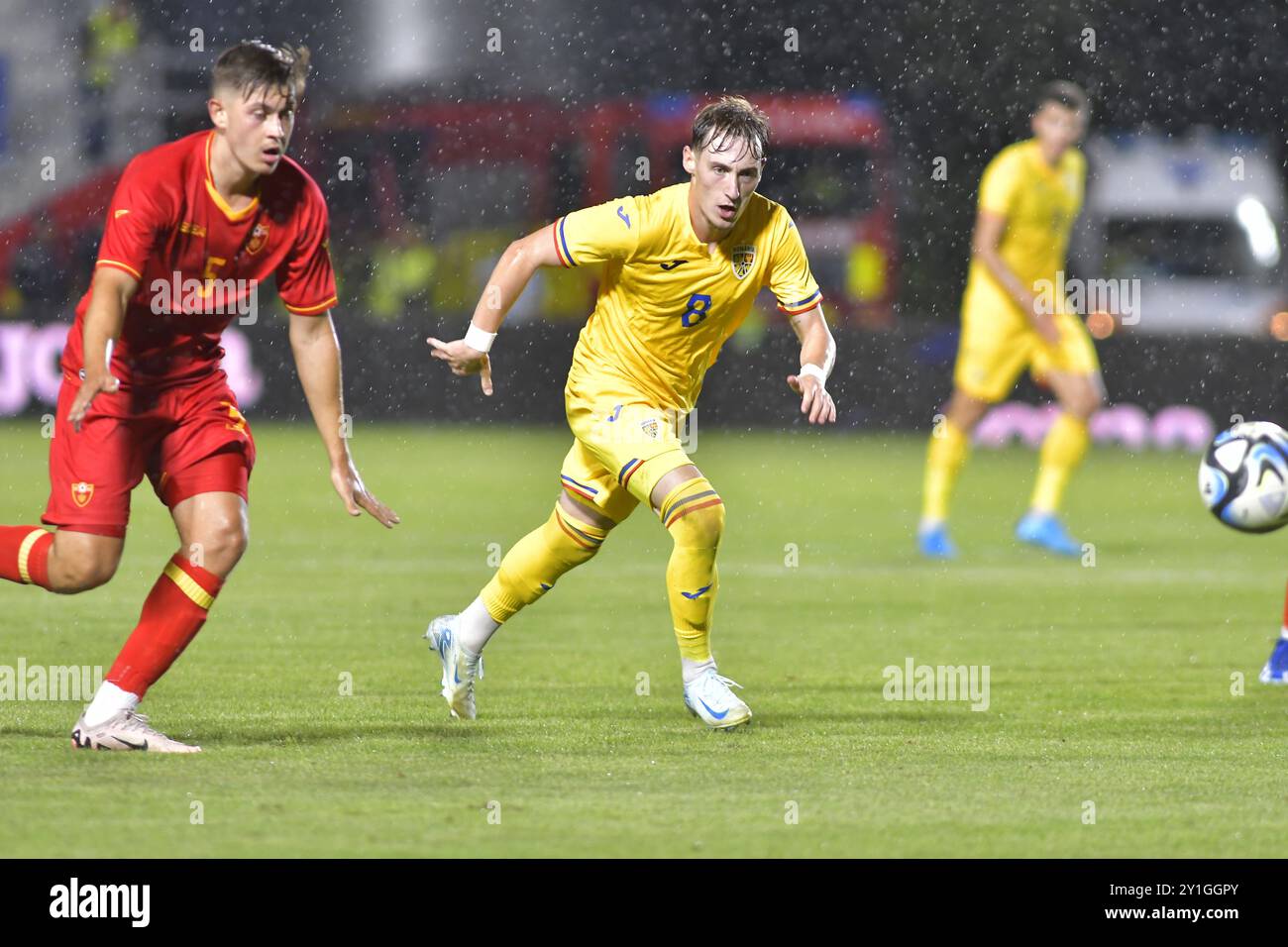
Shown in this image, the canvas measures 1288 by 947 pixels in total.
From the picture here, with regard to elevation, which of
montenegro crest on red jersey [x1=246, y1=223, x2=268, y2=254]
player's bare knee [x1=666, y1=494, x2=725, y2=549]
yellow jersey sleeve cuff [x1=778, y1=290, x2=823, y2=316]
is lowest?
player's bare knee [x1=666, y1=494, x2=725, y2=549]

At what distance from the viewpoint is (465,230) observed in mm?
24312

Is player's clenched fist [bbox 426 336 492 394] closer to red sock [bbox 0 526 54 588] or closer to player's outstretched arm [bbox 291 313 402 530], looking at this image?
player's outstretched arm [bbox 291 313 402 530]

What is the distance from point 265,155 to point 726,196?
138cm

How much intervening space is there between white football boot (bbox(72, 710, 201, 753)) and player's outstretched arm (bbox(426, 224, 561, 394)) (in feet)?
4.36

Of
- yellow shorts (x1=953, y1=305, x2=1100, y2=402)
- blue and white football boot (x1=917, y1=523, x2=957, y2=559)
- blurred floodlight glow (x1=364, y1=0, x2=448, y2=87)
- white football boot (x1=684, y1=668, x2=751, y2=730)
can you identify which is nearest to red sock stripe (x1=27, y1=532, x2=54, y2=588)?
white football boot (x1=684, y1=668, x2=751, y2=730)

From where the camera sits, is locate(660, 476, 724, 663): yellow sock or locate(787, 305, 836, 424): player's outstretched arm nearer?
locate(787, 305, 836, 424): player's outstretched arm

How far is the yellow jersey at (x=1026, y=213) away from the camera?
12.3 metres

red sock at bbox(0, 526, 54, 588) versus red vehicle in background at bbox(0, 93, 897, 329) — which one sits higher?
red vehicle in background at bbox(0, 93, 897, 329)

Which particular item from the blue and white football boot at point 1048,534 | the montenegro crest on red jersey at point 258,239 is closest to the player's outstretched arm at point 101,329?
the montenegro crest on red jersey at point 258,239

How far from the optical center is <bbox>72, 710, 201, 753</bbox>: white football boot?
5.99 m

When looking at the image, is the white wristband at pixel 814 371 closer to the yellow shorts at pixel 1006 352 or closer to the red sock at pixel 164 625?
the red sock at pixel 164 625

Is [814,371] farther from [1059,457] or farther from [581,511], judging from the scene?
[1059,457]
